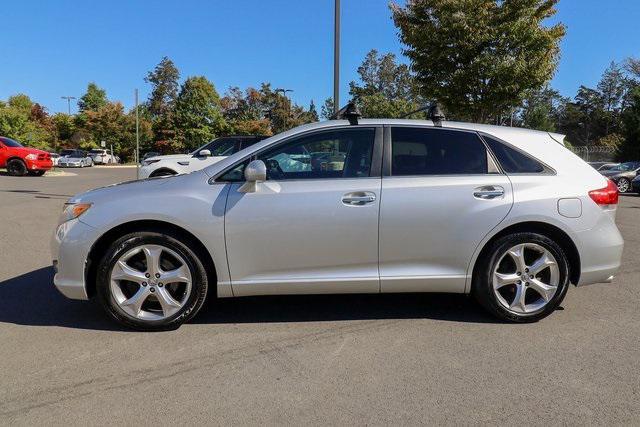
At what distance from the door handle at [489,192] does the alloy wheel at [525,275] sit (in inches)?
17.5

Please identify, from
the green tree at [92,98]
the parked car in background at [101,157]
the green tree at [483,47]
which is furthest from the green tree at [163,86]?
the green tree at [483,47]

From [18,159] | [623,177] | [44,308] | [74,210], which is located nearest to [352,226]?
[74,210]

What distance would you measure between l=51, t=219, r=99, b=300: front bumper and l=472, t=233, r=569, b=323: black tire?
120 inches

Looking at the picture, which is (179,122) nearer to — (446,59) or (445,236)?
(446,59)

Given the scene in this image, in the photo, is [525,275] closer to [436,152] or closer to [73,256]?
[436,152]

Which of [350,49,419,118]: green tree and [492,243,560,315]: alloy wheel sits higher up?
[350,49,419,118]: green tree

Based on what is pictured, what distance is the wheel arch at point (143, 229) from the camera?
398 centimetres

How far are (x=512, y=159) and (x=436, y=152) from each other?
0.64 m

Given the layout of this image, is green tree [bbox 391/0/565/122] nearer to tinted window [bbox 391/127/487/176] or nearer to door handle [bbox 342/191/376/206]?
tinted window [bbox 391/127/487/176]

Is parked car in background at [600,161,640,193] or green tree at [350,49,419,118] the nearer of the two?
parked car in background at [600,161,640,193]

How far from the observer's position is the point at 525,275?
415cm

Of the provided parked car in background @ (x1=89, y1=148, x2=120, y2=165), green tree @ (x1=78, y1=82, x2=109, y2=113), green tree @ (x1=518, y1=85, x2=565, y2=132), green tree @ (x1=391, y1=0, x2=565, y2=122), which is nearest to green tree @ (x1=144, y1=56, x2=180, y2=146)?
green tree @ (x1=78, y1=82, x2=109, y2=113)

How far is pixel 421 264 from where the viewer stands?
409 centimetres

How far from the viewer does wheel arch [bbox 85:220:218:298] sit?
3976 mm
